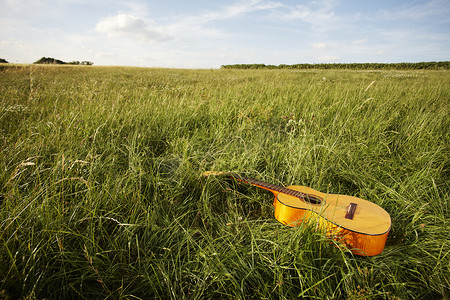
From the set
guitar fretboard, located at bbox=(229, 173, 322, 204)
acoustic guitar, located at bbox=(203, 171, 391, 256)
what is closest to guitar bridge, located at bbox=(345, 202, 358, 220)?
acoustic guitar, located at bbox=(203, 171, 391, 256)

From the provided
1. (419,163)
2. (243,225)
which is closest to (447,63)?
(419,163)

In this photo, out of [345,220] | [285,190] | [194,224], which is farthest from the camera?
[285,190]

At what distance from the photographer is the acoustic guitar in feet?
3.82

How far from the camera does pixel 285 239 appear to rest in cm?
123

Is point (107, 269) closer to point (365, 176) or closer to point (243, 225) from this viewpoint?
point (243, 225)

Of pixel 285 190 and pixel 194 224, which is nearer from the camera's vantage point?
pixel 194 224

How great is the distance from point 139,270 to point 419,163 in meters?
2.44

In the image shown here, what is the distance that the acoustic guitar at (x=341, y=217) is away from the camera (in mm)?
1165

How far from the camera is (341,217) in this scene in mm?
1314

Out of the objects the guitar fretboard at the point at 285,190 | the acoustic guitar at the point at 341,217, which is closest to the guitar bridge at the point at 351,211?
the acoustic guitar at the point at 341,217

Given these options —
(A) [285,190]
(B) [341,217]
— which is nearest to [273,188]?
(A) [285,190]

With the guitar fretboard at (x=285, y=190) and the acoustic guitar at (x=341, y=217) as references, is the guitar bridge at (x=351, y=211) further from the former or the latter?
the guitar fretboard at (x=285, y=190)

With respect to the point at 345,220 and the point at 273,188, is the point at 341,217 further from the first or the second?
the point at 273,188

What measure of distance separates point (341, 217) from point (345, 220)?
35 mm
